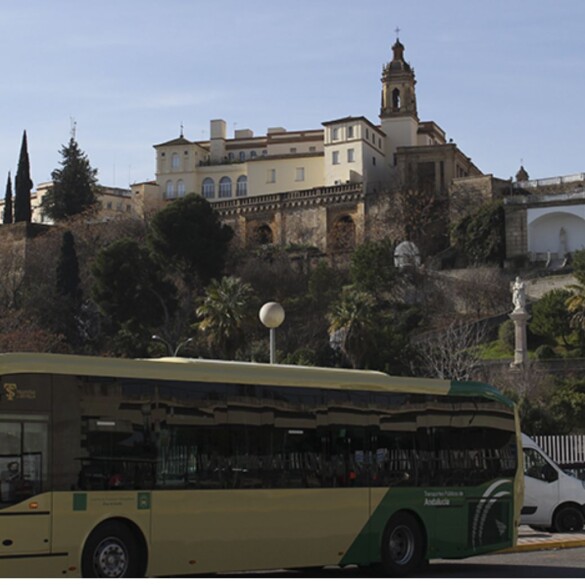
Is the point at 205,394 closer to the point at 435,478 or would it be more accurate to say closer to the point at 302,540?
the point at 302,540

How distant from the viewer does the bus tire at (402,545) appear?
683 inches

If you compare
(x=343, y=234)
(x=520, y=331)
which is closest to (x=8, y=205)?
(x=343, y=234)

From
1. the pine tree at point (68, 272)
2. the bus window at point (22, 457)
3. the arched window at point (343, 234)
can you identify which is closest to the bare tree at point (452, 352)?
the arched window at point (343, 234)

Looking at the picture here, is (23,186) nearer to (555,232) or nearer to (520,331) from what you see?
(555,232)

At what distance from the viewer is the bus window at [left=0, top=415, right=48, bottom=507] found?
529 inches

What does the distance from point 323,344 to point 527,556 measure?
48.7 m

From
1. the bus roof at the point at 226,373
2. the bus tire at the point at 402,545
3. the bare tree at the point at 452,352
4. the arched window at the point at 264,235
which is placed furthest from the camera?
the arched window at the point at 264,235

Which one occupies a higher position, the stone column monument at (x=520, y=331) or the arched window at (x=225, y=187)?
the arched window at (x=225, y=187)

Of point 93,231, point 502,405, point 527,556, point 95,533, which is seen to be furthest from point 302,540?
point 93,231

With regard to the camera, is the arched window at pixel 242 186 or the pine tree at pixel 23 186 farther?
the arched window at pixel 242 186

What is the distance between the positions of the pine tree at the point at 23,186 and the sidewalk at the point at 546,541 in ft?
229

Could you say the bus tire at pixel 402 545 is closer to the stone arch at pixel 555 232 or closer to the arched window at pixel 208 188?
the stone arch at pixel 555 232

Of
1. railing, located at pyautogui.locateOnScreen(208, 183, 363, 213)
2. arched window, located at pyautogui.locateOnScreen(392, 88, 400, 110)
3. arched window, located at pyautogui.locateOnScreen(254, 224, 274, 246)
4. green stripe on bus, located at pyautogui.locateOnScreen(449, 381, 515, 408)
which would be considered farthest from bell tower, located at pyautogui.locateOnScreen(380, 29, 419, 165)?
green stripe on bus, located at pyautogui.locateOnScreen(449, 381, 515, 408)

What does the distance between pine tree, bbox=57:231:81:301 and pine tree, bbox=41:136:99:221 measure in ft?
68.2
